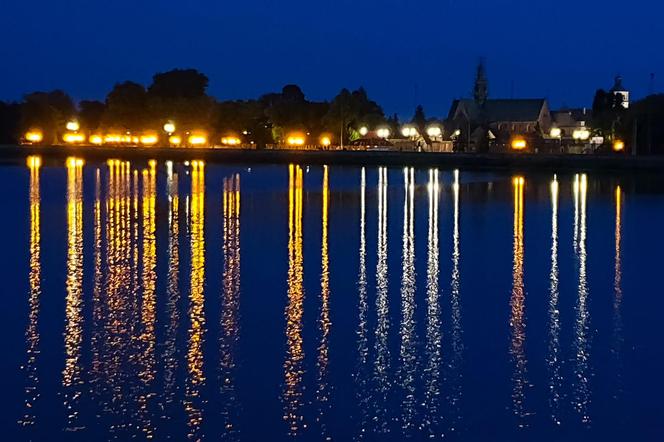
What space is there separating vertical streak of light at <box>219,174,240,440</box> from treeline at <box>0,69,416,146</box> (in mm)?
71408

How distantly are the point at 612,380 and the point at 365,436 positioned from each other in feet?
11.8

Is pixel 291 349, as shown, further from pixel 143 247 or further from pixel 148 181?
pixel 148 181

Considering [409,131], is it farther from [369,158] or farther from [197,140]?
[369,158]

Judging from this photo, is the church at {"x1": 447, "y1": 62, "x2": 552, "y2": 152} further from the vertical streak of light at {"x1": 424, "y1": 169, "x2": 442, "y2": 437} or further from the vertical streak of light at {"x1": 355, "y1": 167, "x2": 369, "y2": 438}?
the vertical streak of light at {"x1": 355, "y1": 167, "x2": 369, "y2": 438}

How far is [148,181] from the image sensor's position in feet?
168

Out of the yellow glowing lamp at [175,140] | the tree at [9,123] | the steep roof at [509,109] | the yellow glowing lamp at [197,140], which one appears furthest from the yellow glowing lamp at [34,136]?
the steep roof at [509,109]

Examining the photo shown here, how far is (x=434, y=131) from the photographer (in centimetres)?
9919

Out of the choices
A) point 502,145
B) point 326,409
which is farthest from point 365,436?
point 502,145

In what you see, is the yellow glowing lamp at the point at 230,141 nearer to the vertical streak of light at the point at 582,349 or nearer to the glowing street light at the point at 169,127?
the glowing street light at the point at 169,127

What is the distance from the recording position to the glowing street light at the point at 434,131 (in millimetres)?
99188

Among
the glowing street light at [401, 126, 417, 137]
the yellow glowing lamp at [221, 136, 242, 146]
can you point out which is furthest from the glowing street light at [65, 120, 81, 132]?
the glowing street light at [401, 126, 417, 137]

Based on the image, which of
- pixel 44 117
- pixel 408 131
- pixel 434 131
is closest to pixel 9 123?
pixel 44 117

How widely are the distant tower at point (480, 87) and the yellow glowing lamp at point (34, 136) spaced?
49610 millimetres

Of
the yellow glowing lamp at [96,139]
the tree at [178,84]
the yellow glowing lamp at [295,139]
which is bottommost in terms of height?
the yellow glowing lamp at [295,139]
